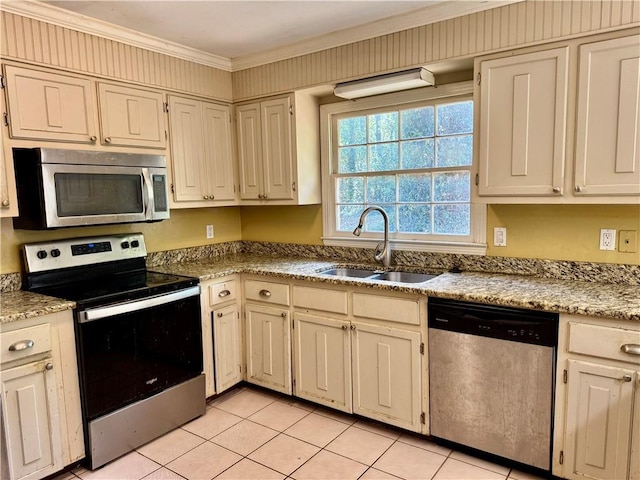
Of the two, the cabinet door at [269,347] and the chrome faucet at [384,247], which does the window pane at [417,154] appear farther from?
the cabinet door at [269,347]

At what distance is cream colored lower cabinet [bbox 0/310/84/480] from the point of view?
1.94 metres

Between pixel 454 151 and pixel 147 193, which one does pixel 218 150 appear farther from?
pixel 454 151

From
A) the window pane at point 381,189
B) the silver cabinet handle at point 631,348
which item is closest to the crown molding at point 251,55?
the window pane at point 381,189

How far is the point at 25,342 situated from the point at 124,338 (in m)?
0.46

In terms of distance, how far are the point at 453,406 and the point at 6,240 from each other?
2556 mm

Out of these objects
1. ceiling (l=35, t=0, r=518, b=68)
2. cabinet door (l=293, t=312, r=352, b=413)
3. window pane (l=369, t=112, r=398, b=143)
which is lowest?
cabinet door (l=293, t=312, r=352, b=413)

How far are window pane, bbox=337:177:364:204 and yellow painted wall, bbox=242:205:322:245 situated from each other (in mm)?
204

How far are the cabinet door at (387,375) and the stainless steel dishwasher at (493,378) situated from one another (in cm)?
10

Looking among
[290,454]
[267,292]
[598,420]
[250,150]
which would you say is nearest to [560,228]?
[598,420]

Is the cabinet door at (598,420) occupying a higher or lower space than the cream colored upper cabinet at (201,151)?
lower

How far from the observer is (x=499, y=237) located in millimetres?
2588

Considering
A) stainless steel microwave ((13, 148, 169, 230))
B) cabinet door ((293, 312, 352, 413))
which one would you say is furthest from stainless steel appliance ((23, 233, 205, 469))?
cabinet door ((293, 312, 352, 413))

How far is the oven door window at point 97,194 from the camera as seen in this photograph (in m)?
2.32

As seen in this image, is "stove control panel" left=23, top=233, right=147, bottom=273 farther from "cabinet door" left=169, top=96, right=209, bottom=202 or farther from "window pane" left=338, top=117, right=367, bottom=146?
"window pane" left=338, top=117, right=367, bottom=146
